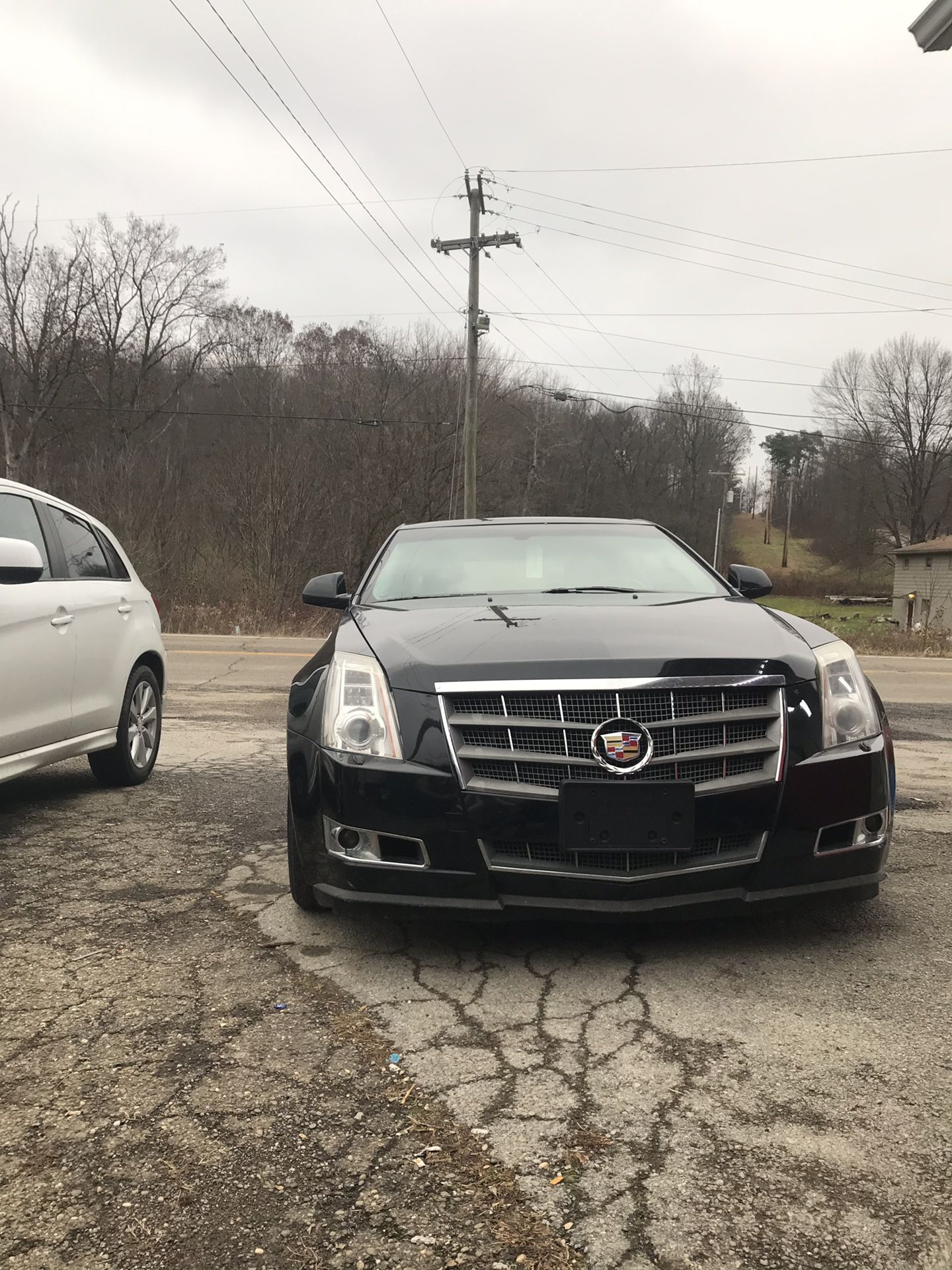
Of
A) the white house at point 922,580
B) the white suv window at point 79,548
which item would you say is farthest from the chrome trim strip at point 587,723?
the white house at point 922,580

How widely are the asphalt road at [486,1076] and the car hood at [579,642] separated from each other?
94cm

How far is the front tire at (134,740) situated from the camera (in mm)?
5977

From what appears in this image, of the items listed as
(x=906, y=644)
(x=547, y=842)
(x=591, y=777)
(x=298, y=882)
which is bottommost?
(x=906, y=644)

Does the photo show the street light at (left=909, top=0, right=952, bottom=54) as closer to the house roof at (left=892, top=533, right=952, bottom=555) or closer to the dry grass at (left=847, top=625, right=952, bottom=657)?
the dry grass at (left=847, top=625, right=952, bottom=657)

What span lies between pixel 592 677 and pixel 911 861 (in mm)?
2349

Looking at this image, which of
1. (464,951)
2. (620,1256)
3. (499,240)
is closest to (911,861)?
(464,951)

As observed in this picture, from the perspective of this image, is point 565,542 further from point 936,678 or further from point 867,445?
point 867,445

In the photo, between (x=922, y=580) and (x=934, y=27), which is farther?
(x=922, y=580)

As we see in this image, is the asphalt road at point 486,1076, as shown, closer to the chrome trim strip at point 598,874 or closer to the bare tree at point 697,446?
the chrome trim strip at point 598,874

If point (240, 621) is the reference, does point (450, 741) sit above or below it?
above

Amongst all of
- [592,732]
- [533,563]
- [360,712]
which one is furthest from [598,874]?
[533,563]

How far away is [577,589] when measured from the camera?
4.48m

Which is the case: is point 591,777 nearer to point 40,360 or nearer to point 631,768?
point 631,768

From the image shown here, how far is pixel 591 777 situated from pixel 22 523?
3531mm
